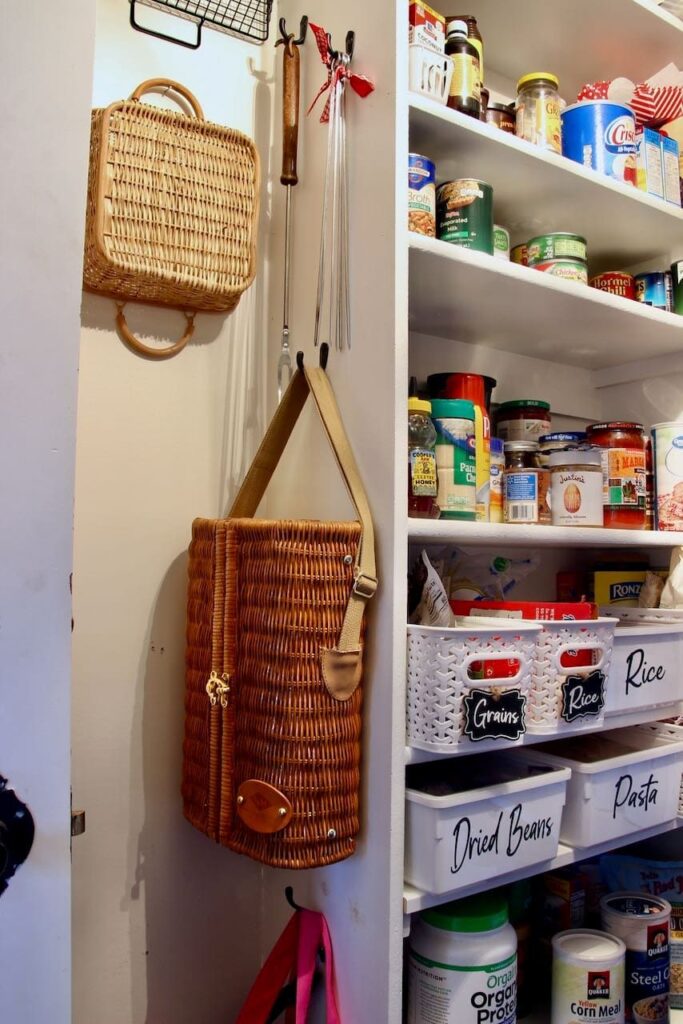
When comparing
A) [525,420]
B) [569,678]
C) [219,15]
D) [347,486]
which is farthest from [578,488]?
[219,15]

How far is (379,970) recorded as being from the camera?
0.93m

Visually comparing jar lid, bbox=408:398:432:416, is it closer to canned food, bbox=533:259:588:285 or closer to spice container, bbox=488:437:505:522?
spice container, bbox=488:437:505:522

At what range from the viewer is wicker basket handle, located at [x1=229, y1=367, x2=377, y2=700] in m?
0.94

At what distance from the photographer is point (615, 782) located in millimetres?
1152

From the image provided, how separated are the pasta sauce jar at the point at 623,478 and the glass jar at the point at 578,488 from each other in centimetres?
8

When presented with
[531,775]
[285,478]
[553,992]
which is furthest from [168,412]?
[553,992]

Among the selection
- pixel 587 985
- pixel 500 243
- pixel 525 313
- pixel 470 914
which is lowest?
pixel 587 985

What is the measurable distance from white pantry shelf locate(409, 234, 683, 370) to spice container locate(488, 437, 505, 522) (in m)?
0.22

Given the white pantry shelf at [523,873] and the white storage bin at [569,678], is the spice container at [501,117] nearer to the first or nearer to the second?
the white storage bin at [569,678]

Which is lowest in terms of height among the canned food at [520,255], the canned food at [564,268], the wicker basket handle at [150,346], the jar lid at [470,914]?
the jar lid at [470,914]

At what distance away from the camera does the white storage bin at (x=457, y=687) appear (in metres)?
0.93

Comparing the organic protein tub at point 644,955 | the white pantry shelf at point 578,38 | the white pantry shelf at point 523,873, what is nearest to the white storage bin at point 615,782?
the white pantry shelf at point 523,873

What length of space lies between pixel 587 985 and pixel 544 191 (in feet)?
3.95

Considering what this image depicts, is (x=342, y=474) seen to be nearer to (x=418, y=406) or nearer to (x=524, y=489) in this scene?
(x=418, y=406)
